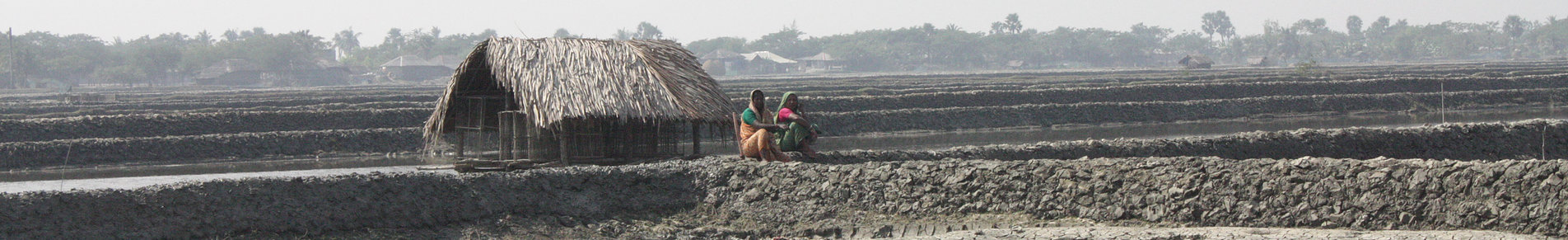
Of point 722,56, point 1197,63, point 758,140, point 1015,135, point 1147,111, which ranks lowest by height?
point 1015,135

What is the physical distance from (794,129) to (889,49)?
108m

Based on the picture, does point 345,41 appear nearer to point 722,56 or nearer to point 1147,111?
point 722,56

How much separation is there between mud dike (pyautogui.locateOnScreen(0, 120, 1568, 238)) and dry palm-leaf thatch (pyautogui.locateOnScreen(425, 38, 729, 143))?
973mm

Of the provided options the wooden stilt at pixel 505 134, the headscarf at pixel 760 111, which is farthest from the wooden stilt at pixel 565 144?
the headscarf at pixel 760 111

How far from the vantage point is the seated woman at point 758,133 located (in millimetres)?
10953

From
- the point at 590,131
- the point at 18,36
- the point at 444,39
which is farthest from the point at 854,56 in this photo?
the point at 590,131

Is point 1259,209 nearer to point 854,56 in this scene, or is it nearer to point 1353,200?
point 1353,200

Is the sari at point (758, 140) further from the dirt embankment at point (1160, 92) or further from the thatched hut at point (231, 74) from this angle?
the thatched hut at point (231, 74)

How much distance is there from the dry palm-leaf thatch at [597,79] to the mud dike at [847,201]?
3.19 ft

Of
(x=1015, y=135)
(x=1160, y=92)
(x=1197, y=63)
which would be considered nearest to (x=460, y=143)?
(x=1015, y=135)

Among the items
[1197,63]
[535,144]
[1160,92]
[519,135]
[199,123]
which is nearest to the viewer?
[535,144]

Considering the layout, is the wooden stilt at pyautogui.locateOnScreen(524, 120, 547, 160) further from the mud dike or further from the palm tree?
the palm tree

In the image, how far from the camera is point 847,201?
1020cm

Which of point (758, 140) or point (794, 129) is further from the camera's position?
point (794, 129)
